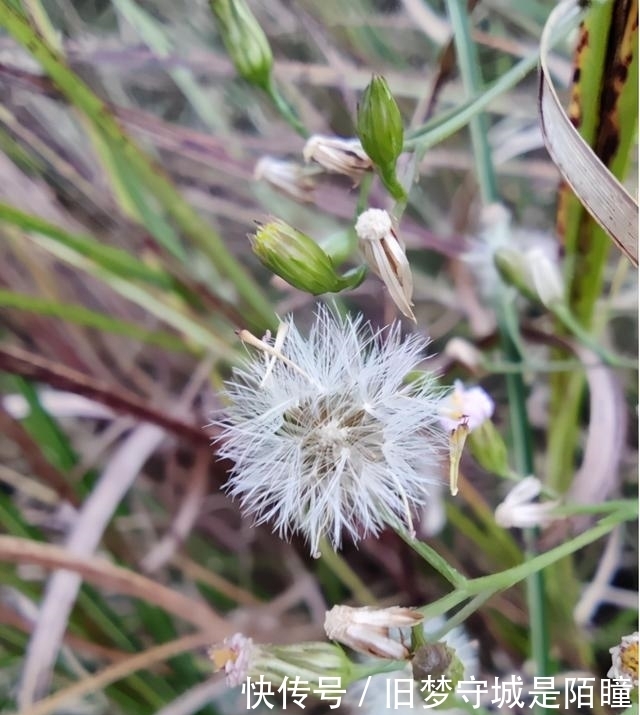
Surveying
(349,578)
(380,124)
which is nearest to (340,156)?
(380,124)

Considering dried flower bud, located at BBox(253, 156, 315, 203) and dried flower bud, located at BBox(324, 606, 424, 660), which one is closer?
dried flower bud, located at BBox(324, 606, 424, 660)

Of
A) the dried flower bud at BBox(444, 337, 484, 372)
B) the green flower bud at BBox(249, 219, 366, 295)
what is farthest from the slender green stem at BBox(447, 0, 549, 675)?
the green flower bud at BBox(249, 219, 366, 295)

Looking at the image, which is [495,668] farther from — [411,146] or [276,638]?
[411,146]

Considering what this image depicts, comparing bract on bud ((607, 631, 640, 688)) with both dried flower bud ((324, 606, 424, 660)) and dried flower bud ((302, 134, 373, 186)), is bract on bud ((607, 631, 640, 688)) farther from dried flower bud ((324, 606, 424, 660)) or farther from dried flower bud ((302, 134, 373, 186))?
dried flower bud ((302, 134, 373, 186))

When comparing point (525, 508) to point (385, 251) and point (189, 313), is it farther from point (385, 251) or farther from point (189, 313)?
point (189, 313)

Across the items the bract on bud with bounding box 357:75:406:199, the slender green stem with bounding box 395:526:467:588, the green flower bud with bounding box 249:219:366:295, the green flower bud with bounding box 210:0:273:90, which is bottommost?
the slender green stem with bounding box 395:526:467:588

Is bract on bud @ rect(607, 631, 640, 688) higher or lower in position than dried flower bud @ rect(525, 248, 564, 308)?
lower

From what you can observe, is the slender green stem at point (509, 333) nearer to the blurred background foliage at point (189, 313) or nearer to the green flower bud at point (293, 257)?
the blurred background foliage at point (189, 313)

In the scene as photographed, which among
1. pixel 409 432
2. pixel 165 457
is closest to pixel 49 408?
pixel 165 457
